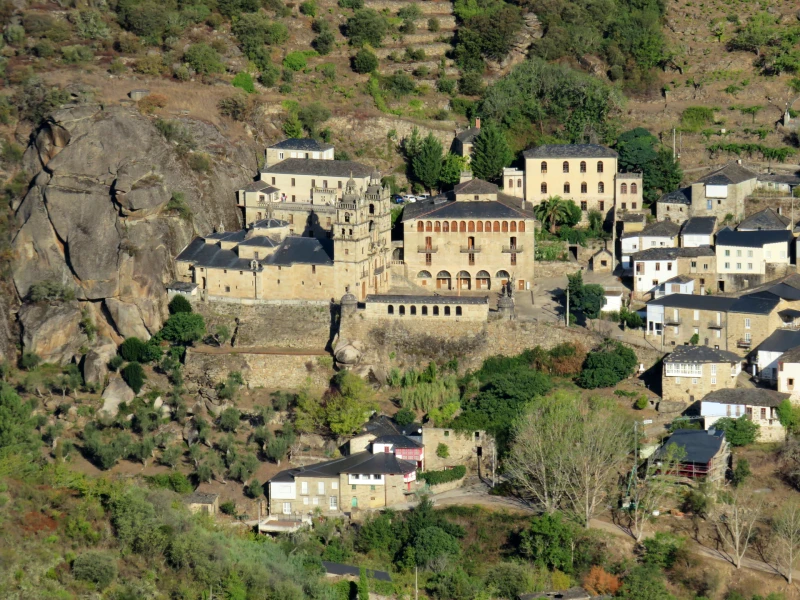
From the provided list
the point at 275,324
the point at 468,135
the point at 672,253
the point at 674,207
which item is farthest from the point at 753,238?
the point at 275,324

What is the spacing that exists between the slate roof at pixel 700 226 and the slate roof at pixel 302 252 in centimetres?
1859

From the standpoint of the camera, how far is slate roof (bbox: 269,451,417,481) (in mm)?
90688

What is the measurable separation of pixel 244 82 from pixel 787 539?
163 feet

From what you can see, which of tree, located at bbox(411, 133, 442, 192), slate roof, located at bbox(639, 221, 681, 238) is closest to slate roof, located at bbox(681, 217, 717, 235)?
slate roof, located at bbox(639, 221, 681, 238)

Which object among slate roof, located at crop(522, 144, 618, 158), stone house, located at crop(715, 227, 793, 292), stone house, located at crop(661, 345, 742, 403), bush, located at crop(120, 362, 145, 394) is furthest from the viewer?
slate roof, located at crop(522, 144, 618, 158)

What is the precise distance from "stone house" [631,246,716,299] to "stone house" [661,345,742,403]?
27.6 feet

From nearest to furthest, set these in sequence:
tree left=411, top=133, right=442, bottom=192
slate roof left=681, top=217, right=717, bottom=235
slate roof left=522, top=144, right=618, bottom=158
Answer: slate roof left=681, top=217, right=717, bottom=235
slate roof left=522, top=144, right=618, bottom=158
tree left=411, top=133, right=442, bottom=192

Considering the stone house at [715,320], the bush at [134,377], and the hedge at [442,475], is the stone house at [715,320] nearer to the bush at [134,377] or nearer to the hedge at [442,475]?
the hedge at [442,475]

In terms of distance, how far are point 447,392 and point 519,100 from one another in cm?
2780

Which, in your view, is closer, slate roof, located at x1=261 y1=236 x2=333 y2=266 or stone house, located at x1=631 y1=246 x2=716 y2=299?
stone house, located at x1=631 y1=246 x2=716 y2=299

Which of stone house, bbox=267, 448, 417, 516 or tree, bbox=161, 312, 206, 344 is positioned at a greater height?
tree, bbox=161, 312, 206, 344

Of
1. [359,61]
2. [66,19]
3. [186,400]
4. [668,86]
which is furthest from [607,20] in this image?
[186,400]

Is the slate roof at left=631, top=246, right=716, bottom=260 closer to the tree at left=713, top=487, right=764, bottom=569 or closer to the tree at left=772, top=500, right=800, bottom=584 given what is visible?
the tree at left=713, top=487, right=764, bottom=569

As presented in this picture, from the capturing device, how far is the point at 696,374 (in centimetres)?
9325
